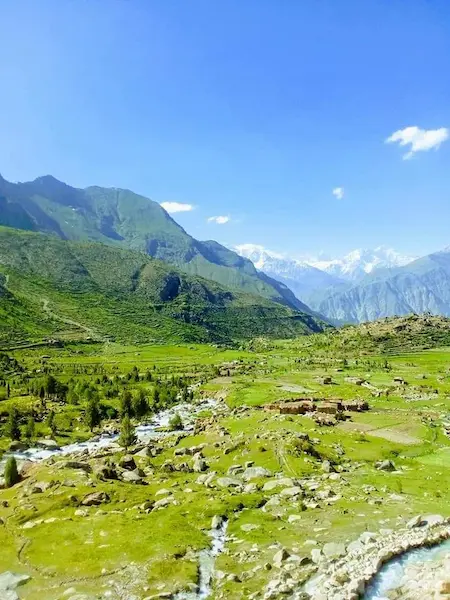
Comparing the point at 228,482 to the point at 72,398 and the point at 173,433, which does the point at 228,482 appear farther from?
the point at 72,398

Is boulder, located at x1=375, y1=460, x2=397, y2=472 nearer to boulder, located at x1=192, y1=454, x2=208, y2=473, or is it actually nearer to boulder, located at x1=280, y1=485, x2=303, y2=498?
boulder, located at x1=280, y1=485, x2=303, y2=498

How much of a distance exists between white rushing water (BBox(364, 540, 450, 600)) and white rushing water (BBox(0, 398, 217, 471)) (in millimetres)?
72912

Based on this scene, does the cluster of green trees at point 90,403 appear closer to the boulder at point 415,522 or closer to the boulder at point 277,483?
the boulder at point 277,483

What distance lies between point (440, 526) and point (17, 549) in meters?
36.8

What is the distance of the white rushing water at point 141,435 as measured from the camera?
332 ft

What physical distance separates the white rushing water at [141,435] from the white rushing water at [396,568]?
72.9 m

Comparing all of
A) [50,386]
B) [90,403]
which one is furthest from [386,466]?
[50,386]

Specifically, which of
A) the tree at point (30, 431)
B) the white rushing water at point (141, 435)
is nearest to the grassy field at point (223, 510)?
the white rushing water at point (141, 435)

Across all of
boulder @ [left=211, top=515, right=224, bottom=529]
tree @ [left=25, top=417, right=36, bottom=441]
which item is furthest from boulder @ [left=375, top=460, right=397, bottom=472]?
tree @ [left=25, top=417, right=36, bottom=441]

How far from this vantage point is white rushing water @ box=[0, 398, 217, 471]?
101125mm

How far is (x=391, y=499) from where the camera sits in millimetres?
50562

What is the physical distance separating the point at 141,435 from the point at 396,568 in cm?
9221

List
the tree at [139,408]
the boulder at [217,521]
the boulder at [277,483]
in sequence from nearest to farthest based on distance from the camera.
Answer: the boulder at [217,521]
the boulder at [277,483]
the tree at [139,408]

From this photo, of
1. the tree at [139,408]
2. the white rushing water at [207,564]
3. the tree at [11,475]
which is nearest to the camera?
the white rushing water at [207,564]
